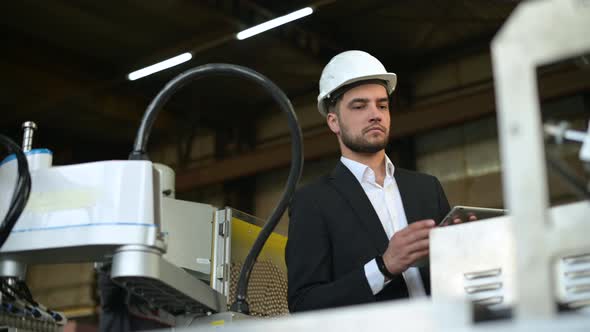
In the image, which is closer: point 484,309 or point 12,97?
point 484,309

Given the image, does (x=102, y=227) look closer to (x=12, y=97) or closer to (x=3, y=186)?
(x=3, y=186)

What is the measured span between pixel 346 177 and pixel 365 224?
0.60 feet

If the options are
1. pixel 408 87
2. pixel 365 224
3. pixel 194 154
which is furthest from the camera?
pixel 194 154

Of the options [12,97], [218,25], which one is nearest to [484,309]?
[218,25]

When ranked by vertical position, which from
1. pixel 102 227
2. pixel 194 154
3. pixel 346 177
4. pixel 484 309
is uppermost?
pixel 194 154

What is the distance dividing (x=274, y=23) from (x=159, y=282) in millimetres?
4413

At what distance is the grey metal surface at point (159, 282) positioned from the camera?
1.10 metres

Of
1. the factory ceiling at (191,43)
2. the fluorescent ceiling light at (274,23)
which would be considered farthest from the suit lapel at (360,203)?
the factory ceiling at (191,43)

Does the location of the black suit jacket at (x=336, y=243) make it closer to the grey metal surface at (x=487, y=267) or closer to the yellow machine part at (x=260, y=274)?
the yellow machine part at (x=260, y=274)

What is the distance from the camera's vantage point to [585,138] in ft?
2.67

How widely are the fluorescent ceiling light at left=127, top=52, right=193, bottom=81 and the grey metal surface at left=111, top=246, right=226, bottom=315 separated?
15.1ft

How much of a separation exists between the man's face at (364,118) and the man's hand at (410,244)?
0.57m

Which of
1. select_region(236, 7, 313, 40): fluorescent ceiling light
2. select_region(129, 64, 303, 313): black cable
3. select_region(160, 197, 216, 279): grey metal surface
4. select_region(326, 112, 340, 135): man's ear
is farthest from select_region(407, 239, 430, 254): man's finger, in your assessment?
select_region(236, 7, 313, 40): fluorescent ceiling light

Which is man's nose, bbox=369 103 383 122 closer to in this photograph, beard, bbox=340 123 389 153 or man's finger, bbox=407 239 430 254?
beard, bbox=340 123 389 153
